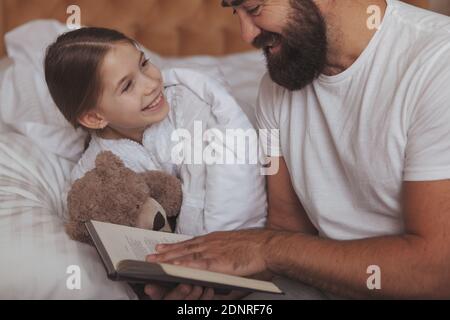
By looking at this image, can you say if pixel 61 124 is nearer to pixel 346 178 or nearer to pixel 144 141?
pixel 144 141

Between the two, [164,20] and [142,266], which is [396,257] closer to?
[142,266]

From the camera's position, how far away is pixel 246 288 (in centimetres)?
68

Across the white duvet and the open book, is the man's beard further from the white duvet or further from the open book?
the open book

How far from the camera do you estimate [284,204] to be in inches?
37.2

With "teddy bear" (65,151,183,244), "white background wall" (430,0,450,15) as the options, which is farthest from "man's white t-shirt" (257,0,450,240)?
"white background wall" (430,0,450,15)

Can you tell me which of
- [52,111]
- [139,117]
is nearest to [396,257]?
[139,117]

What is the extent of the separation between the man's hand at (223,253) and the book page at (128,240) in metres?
0.02

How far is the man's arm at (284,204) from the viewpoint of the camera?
0.94m

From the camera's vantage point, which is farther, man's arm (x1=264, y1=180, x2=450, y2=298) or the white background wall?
the white background wall

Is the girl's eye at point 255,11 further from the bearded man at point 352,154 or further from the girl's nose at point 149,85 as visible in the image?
the girl's nose at point 149,85

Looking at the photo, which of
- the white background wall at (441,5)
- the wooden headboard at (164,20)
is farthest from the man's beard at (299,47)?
the white background wall at (441,5)

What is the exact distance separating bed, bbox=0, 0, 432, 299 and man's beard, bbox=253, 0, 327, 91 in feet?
0.51

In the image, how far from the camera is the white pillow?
75cm
